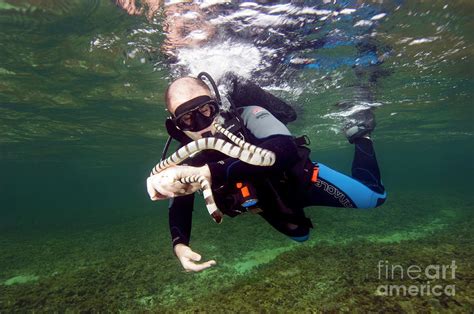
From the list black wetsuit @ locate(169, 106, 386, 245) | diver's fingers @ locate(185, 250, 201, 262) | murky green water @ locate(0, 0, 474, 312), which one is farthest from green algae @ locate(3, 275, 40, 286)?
diver's fingers @ locate(185, 250, 201, 262)

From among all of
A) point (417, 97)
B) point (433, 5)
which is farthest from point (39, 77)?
point (417, 97)

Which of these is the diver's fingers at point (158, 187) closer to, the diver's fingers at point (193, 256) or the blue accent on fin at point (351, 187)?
the diver's fingers at point (193, 256)

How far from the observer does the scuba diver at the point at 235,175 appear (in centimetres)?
320

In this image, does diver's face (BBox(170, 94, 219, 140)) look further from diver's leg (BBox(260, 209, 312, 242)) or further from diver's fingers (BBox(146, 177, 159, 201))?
diver's leg (BBox(260, 209, 312, 242))

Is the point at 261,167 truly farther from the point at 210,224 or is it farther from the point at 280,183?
the point at 210,224

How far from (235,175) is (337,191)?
272 cm

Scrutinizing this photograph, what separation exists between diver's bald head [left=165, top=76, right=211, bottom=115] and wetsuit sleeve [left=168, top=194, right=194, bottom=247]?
4.59 ft

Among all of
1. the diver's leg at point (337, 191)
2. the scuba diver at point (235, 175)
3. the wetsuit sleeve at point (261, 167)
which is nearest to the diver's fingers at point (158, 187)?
the scuba diver at point (235, 175)

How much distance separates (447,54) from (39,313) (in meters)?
16.9

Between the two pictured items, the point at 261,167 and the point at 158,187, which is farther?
the point at 261,167

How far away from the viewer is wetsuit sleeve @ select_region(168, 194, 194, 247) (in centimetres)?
408

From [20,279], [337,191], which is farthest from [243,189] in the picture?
[20,279]

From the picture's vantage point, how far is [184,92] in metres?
4.12

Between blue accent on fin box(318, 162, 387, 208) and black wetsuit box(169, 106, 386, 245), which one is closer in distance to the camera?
black wetsuit box(169, 106, 386, 245)
